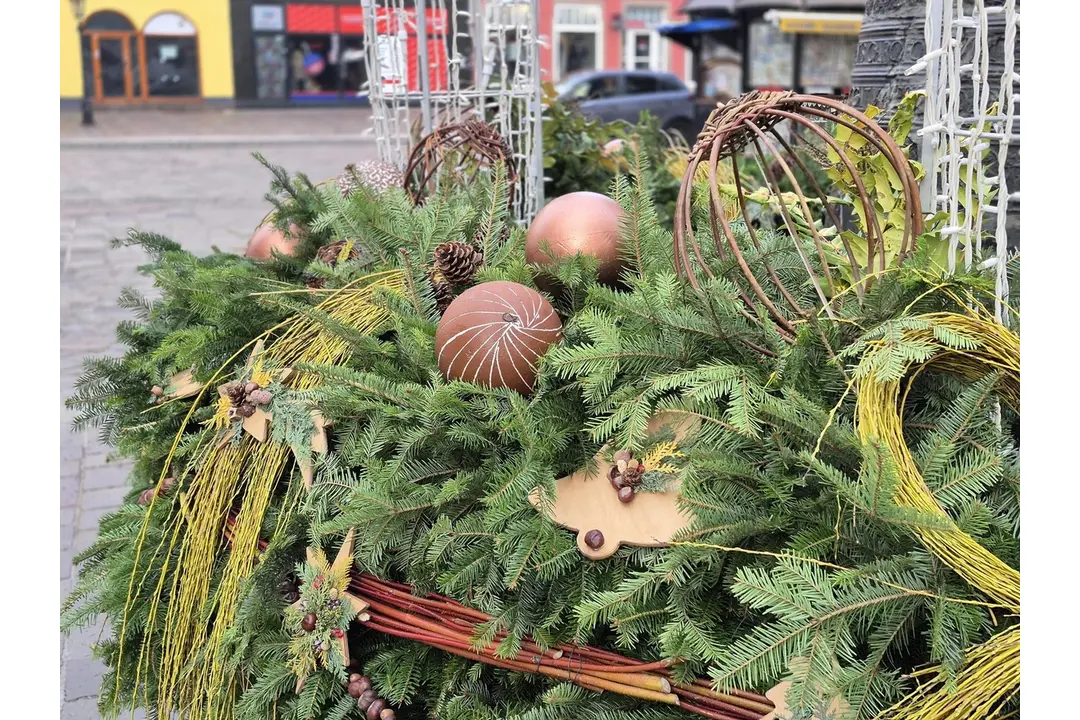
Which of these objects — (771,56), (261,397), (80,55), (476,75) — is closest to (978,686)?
(261,397)

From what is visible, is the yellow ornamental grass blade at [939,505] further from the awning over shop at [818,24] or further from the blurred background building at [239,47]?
the blurred background building at [239,47]

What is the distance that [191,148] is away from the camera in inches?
619

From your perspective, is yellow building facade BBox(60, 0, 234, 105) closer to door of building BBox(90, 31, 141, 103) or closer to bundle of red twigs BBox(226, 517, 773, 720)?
door of building BBox(90, 31, 141, 103)

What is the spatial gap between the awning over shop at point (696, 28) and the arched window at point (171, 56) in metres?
12.4

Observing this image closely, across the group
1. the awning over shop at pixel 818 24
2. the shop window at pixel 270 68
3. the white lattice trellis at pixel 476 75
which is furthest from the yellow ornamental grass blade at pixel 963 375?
the shop window at pixel 270 68

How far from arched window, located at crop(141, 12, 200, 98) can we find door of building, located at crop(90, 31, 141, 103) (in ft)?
0.94

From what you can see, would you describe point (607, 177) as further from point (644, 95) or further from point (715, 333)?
point (644, 95)

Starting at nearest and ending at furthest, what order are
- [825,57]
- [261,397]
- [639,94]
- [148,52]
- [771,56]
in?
[261,397] → [825,57] → [771,56] → [639,94] → [148,52]

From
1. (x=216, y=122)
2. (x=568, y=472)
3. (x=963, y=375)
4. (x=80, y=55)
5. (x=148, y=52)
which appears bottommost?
(x=568, y=472)

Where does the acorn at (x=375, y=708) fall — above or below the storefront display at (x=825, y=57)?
Answer: below

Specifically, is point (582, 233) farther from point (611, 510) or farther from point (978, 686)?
point (978, 686)

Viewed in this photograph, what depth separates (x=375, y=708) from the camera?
140 cm

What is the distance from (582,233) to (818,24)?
30.1 feet

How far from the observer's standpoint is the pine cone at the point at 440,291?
1.67 metres
